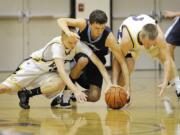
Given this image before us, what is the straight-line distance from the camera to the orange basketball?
4.47 m

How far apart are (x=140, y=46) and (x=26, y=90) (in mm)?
1174

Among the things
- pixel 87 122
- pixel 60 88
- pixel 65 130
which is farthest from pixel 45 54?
pixel 65 130

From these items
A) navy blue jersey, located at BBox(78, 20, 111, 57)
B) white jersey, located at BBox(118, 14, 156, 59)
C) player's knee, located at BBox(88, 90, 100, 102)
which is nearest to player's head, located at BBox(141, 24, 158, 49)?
white jersey, located at BBox(118, 14, 156, 59)

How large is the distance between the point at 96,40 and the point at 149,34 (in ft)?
1.72

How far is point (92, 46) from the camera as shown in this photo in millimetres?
4688

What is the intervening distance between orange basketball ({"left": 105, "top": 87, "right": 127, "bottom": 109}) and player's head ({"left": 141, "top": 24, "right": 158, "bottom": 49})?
484mm

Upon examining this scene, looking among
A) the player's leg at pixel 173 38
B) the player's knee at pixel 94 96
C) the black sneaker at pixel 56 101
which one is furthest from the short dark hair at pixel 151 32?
the player's leg at pixel 173 38

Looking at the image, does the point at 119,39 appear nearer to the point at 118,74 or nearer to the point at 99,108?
the point at 118,74

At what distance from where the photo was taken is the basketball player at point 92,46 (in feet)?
14.7

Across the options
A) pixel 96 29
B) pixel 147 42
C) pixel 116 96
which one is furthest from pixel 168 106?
pixel 96 29

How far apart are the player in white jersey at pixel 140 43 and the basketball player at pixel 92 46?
0.52 ft

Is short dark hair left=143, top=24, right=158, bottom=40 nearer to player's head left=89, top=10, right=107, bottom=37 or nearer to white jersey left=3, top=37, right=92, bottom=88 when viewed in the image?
player's head left=89, top=10, right=107, bottom=37

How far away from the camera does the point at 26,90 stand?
4.82 m

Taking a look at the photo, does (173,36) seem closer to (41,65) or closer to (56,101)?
(56,101)
